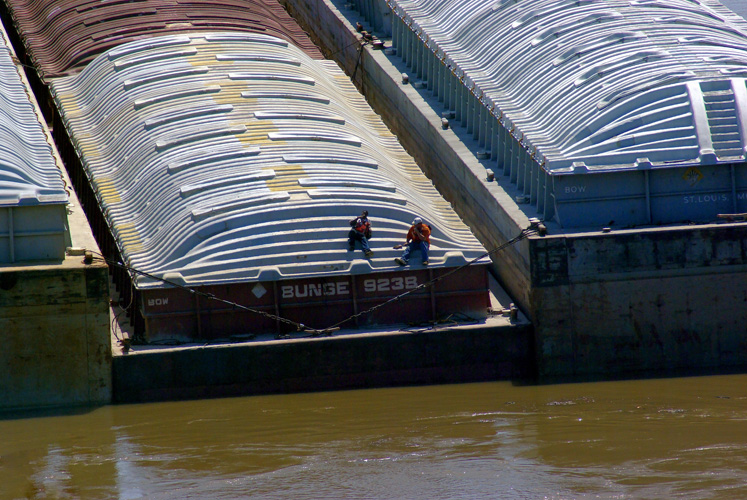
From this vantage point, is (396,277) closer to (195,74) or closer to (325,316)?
(325,316)

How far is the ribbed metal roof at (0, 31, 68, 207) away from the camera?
29.8 meters

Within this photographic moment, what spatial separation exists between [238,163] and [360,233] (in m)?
4.77

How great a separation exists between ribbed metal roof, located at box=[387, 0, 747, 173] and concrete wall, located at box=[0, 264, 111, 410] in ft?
39.7

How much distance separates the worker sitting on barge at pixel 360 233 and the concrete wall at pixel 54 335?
6145 millimetres

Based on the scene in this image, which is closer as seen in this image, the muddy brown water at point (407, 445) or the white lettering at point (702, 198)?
the muddy brown water at point (407, 445)

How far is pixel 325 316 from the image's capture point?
3122 centimetres

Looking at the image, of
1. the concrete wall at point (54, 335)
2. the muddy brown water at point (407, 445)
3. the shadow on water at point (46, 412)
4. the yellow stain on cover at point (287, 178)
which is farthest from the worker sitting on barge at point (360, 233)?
the shadow on water at point (46, 412)

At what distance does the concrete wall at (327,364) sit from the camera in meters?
29.8

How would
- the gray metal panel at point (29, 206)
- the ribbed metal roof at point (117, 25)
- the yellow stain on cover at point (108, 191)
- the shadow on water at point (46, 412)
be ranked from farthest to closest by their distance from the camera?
the ribbed metal roof at point (117, 25)
the yellow stain on cover at point (108, 191)
the gray metal panel at point (29, 206)
the shadow on water at point (46, 412)

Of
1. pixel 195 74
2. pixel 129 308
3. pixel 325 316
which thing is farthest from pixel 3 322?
pixel 195 74

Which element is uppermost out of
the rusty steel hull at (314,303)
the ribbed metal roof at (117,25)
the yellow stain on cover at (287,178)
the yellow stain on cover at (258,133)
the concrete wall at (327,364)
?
the ribbed metal roof at (117,25)

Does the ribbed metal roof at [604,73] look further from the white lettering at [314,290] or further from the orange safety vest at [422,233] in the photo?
the white lettering at [314,290]

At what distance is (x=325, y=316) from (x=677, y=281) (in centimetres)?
885

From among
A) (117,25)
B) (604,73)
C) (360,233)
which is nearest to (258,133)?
(360,233)
